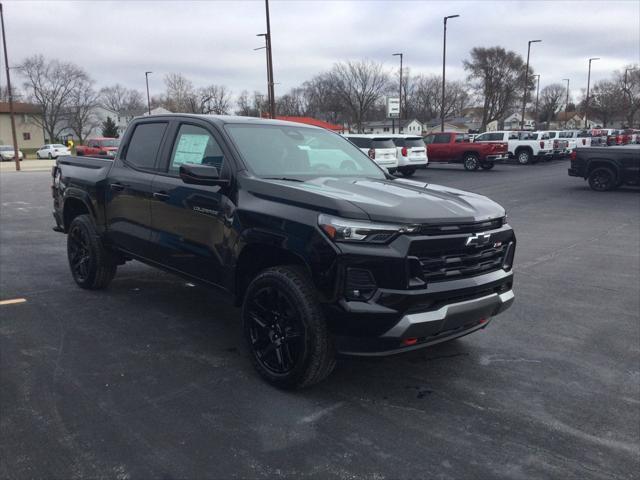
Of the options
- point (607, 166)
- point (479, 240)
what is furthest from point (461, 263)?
point (607, 166)

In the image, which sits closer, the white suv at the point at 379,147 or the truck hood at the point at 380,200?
the truck hood at the point at 380,200

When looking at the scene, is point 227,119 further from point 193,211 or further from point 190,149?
point 193,211

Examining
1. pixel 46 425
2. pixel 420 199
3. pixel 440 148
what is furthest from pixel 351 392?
pixel 440 148

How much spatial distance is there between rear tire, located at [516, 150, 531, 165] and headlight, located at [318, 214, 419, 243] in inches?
1099

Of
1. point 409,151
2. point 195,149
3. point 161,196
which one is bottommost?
point 161,196

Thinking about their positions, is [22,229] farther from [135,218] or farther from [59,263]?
[135,218]

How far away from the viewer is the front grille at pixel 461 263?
3354mm

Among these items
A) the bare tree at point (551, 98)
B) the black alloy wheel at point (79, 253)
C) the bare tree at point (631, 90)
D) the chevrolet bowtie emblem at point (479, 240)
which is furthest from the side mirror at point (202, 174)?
the bare tree at point (551, 98)

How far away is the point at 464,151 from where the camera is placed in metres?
25.7

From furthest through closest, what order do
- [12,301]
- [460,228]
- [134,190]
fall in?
[12,301], [134,190], [460,228]

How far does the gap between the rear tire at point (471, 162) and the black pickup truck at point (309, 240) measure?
2139 cm

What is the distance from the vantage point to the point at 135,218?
5176 mm

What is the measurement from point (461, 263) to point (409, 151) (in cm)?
1884

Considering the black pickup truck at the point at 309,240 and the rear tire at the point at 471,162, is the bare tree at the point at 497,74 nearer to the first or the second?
the rear tire at the point at 471,162
